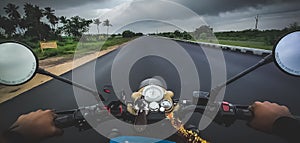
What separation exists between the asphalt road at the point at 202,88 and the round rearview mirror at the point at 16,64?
192mm

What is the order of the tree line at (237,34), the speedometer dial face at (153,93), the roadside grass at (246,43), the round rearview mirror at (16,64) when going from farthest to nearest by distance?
1. the roadside grass at (246,43)
2. the tree line at (237,34)
3. the round rearview mirror at (16,64)
4. the speedometer dial face at (153,93)

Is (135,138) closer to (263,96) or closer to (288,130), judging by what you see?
(288,130)

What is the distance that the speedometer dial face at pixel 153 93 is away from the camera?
2.39ft

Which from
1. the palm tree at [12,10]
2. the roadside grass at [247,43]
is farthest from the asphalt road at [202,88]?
the palm tree at [12,10]

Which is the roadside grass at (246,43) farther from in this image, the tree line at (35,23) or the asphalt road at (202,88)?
the tree line at (35,23)

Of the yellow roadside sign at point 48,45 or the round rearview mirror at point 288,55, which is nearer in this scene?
the round rearview mirror at point 288,55

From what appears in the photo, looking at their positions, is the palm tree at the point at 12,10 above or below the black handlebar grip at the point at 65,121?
above

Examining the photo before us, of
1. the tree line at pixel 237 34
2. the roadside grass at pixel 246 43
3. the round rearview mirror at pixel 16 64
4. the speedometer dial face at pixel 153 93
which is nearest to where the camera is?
the speedometer dial face at pixel 153 93

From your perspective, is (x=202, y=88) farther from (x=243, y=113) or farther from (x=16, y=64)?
(x=16, y=64)

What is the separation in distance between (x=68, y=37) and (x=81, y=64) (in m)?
0.14

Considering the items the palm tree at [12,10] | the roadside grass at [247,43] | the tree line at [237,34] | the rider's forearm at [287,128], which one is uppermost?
the palm tree at [12,10]

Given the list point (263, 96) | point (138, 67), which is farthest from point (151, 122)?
point (263, 96)

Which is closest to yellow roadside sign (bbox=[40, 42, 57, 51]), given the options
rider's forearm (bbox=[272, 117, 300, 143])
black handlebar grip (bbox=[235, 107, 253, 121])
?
black handlebar grip (bbox=[235, 107, 253, 121])

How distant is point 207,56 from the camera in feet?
3.20
